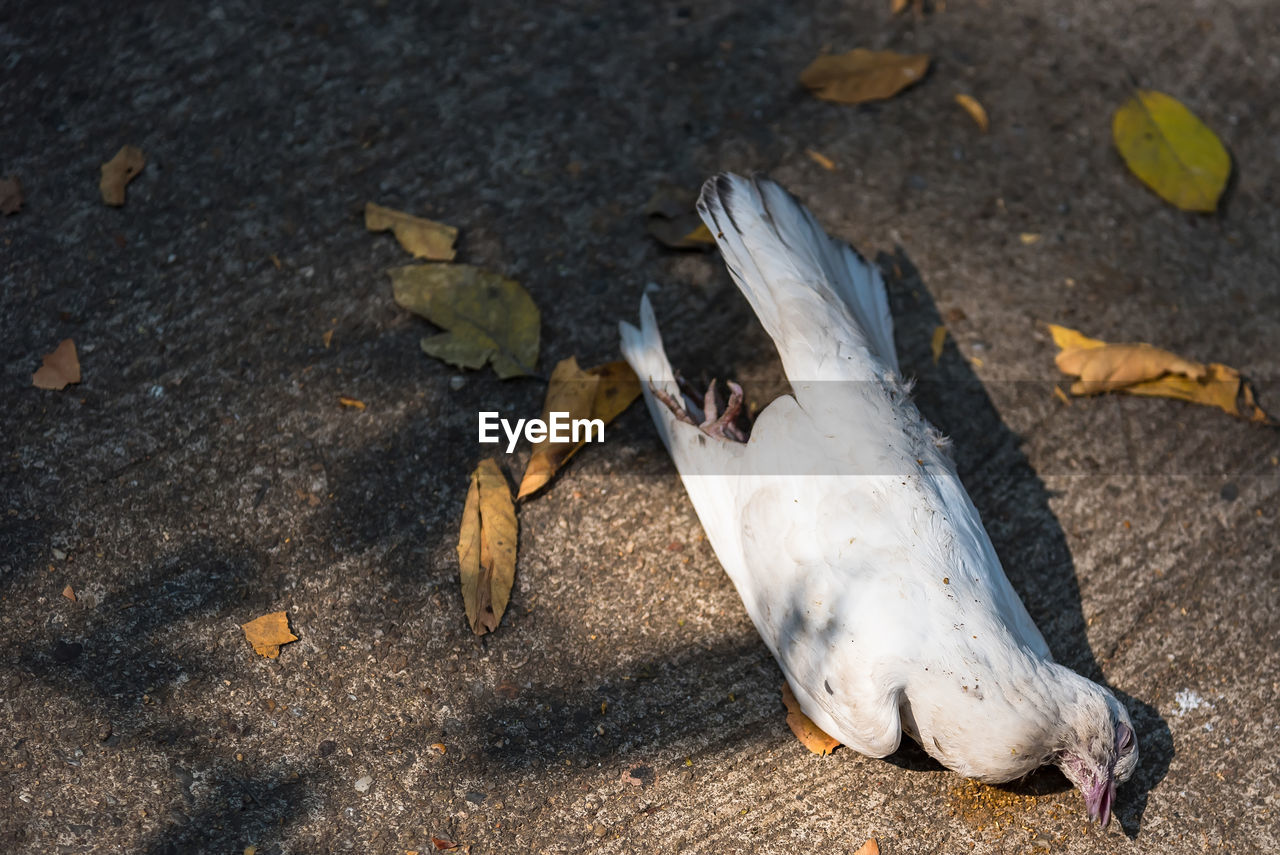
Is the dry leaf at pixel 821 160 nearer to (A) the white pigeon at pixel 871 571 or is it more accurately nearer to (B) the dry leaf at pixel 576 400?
(A) the white pigeon at pixel 871 571

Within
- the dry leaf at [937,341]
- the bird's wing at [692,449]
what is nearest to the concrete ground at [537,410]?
the dry leaf at [937,341]

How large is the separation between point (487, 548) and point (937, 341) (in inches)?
62.4

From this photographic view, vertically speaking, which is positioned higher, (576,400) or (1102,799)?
(576,400)

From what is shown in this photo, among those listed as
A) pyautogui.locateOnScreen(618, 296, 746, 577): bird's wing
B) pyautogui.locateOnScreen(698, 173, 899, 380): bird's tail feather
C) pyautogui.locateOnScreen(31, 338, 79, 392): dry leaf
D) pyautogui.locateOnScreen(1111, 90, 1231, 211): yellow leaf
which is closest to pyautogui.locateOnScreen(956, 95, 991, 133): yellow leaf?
pyautogui.locateOnScreen(1111, 90, 1231, 211): yellow leaf

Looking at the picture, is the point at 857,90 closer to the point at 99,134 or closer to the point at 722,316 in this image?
the point at 722,316

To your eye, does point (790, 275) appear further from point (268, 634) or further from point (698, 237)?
point (268, 634)

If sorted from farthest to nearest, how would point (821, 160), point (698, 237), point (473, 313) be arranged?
point (821, 160)
point (698, 237)
point (473, 313)

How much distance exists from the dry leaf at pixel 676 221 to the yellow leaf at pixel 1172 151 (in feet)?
5.43

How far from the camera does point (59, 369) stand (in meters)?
2.78

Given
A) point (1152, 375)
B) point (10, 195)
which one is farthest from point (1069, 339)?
point (10, 195)

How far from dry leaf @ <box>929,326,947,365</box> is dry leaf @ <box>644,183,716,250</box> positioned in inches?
30.6

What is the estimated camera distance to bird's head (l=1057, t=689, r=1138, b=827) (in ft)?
7.25

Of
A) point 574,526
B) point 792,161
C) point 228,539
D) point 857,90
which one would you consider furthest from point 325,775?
point 857,90

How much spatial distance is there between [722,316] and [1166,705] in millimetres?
1674
